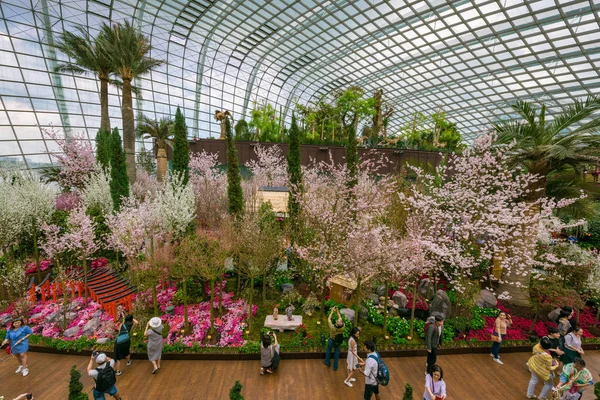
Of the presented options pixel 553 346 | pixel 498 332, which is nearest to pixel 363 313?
pixel 498 332

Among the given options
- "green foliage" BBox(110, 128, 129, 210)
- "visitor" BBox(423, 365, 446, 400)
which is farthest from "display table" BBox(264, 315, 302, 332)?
"green foliage" BBox(110, 128, 129, 210)

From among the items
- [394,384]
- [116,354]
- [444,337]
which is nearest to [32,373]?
[116,354]

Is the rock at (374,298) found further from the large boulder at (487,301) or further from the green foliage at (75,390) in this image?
the green foliage at (75,390)

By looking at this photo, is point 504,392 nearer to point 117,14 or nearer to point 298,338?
point 298,338

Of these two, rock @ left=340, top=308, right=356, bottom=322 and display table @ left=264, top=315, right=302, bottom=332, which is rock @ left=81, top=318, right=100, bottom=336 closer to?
display table @ left=264, top=315, right=302, bottom=332

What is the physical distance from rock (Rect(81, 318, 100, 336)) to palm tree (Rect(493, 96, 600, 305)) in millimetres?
15693

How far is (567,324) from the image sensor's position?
26.0ft

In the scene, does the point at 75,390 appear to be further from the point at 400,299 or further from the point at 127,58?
the point at 127,58

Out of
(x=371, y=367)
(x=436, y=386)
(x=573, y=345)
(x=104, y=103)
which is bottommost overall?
(x=573, y=345)

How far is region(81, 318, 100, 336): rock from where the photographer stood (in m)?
9.19

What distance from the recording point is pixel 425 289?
41.5 feet

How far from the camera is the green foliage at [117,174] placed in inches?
549

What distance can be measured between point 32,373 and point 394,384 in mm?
9847

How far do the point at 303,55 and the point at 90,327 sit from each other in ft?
134
